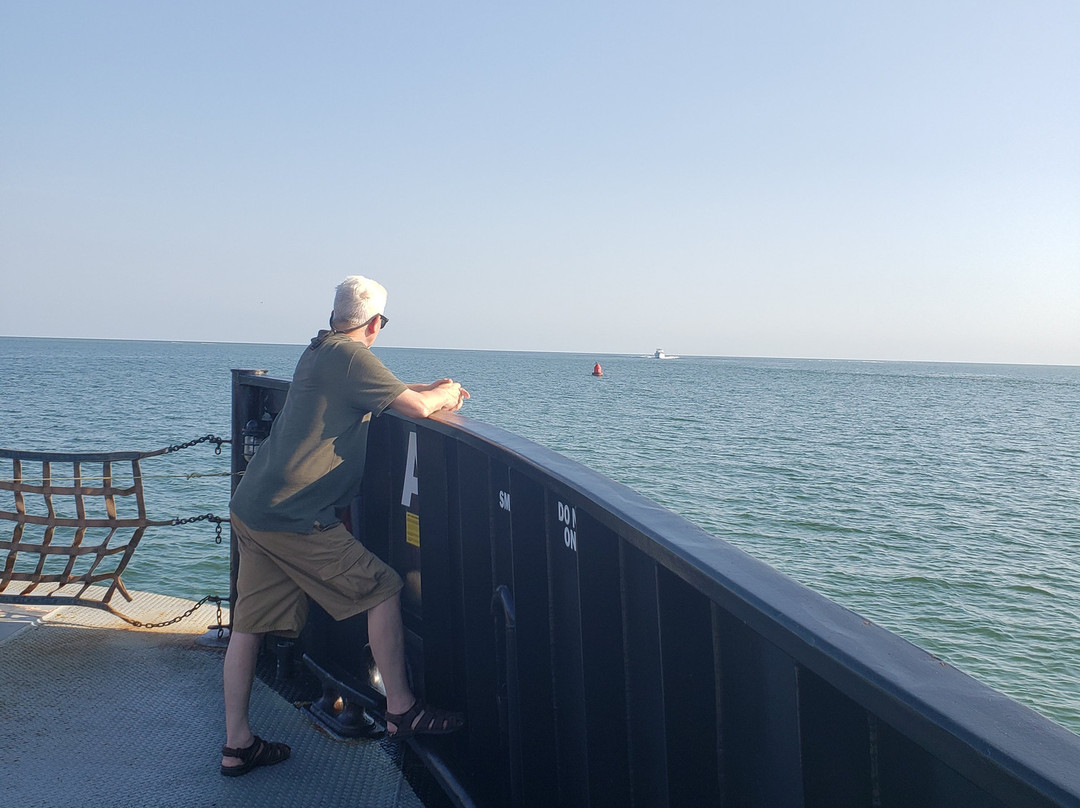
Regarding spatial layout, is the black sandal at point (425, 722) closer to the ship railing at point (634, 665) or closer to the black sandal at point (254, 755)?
the ship railing at point (634, 665)

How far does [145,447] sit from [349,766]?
94.2 feet

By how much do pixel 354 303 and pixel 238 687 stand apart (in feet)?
4.86

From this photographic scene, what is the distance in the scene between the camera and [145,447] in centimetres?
2909

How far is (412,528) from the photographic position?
10.8ft

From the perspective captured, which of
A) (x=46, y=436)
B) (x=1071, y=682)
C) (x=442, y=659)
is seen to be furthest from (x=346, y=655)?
(x=46, y=436)

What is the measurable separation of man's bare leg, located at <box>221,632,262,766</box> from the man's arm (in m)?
1.06

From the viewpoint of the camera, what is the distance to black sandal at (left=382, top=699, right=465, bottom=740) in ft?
9.87

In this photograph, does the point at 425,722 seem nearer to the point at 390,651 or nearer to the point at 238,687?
the point at 390,651

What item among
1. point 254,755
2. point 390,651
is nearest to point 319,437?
point 390,651

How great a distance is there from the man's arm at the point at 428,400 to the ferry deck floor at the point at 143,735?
139 cm

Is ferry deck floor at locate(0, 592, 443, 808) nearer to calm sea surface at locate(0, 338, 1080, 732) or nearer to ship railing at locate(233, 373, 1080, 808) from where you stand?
ship railing at locate(233, 373, 1080, 808)

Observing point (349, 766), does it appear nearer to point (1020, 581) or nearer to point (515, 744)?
point (515, 744)

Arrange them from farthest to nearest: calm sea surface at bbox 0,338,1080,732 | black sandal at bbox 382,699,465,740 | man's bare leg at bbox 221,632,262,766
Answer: calm sea surface at bbox 0,338,1080,732 < man's bare leg at bbox 221,632,262,766 < black sandal at bbox 382,699,465,740

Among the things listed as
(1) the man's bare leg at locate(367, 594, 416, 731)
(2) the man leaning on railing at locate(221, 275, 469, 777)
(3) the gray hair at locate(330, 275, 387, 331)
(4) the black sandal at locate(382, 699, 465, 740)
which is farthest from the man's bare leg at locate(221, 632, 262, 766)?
(3) the gray hair at locate(330, 275, 387, 331)
